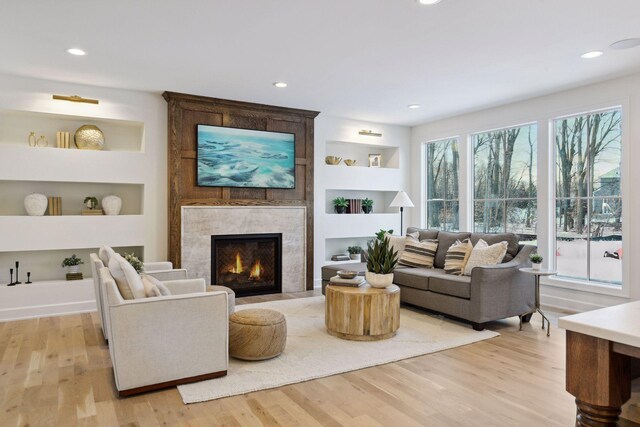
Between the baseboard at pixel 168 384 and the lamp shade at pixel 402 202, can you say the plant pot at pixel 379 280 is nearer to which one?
the baseboard at pixel 168 384

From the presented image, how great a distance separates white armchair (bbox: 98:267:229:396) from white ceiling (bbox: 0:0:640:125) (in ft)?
6.73

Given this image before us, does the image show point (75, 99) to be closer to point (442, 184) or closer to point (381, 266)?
point (381, 266)

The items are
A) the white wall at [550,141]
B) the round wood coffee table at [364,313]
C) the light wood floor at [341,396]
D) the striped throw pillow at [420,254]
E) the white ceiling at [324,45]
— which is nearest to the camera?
the light wood floor at [341,396]

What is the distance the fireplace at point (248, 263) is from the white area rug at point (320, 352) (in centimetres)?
132

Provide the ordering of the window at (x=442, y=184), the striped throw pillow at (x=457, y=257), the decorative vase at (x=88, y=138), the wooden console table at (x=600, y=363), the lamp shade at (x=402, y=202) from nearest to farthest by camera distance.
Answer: the wooden console table at (x=600, y=363) < the striped throw pillow at (x=457, y=257) < the decorative vase at (x=88, y=138) < the lamp shade at (x=402, y=202) < the window at (x=442, y=184)

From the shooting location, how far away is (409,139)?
303 inches

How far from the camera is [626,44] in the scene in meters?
3.74

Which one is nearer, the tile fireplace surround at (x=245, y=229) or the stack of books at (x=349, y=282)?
the stack of books at (x=349, y=282)

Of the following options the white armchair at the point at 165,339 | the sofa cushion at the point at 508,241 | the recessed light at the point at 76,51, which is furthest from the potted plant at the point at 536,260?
the recessed light at the point at 76,51

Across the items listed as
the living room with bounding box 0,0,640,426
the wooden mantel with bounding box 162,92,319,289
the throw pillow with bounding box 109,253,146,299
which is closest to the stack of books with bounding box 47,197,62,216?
the living room with bounding box 0,0,640,426

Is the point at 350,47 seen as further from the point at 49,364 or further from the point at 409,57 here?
the point at 49,364

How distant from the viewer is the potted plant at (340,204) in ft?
22.7

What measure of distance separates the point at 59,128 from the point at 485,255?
5.25m

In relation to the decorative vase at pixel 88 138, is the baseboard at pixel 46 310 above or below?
below
